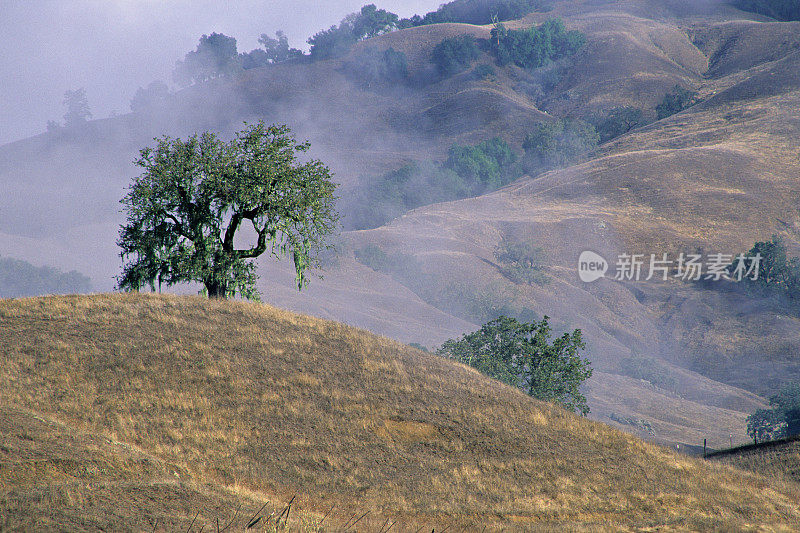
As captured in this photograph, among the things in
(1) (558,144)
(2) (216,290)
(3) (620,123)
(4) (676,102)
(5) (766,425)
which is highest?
(4) (676,102)

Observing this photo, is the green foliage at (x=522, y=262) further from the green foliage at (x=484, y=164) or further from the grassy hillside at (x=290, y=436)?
the grassy hillside at (x=290, y=436)

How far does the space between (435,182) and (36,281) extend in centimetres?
9397

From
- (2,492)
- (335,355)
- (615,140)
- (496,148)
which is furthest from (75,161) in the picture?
(2,492)

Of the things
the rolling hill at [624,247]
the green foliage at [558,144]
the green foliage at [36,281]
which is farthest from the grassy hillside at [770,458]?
the green foliage at [558,144]

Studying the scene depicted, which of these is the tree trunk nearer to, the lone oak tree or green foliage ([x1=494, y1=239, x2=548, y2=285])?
the lone oak tree

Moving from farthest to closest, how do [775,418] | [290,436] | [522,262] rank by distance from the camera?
[522,262] → [775,418] → [290,436]

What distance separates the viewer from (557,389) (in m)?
44.7

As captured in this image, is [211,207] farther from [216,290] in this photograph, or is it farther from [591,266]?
[591,266]

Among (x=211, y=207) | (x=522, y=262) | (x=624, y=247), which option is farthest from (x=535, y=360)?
(x=624, y=247)

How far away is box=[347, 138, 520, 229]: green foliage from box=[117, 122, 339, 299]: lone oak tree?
113 metres

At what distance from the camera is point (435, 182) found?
162625mm

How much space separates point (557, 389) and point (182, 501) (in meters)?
35.6

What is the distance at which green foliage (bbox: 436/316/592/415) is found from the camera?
44.6m

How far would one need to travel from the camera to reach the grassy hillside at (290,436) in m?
15.3
